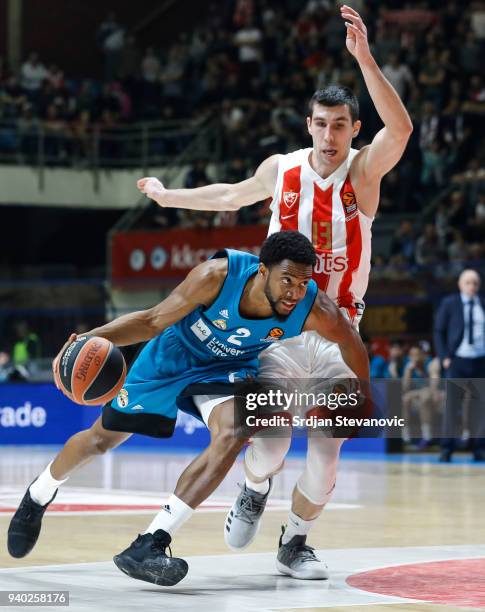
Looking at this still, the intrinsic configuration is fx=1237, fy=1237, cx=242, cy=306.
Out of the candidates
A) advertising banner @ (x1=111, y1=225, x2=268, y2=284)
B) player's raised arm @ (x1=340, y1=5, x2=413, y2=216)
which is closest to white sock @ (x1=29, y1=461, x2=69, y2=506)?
player's raised arm @ (x1=340, y1=5, x2=413, y2=216)

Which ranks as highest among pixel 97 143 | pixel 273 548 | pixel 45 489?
pixel 97 143

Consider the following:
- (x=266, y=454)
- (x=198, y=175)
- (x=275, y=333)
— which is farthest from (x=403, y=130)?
(x=198, y=175)

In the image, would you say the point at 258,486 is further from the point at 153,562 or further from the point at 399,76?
the point at 399,76

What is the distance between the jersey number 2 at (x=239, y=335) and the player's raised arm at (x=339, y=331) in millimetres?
272

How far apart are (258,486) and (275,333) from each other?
35.5 inches

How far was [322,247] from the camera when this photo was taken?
6.13 meters

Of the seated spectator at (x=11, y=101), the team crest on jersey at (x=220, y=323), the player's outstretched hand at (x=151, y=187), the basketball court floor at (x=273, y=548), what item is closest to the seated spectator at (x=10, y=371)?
the basketball court floor at (x=273, y=548)

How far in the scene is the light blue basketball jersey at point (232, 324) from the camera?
5.69 meters

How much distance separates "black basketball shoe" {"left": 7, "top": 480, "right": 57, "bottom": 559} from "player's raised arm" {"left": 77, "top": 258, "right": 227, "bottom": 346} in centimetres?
107

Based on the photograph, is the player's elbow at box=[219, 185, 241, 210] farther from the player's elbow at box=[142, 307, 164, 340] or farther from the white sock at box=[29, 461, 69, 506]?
the white sock at box=[29, 461, 69, 506]

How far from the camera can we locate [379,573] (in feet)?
19.6

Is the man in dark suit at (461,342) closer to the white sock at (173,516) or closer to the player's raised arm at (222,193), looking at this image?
the player's raised arm at (222,193)

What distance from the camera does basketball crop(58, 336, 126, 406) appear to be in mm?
5375

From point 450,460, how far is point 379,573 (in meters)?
8.12
